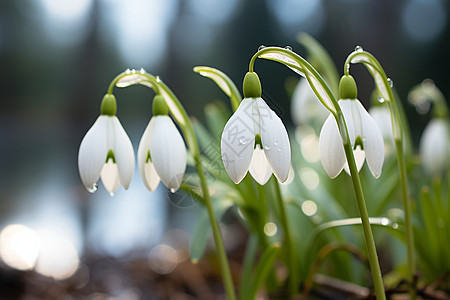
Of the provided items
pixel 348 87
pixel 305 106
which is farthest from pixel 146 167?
pixel 305 106

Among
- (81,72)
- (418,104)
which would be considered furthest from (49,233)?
(81,72)

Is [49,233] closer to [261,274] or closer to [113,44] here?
[261,274]

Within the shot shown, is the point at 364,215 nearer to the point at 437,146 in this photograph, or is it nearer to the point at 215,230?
the point at 215,230

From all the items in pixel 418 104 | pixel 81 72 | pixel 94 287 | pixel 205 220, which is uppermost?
pixel 81 72

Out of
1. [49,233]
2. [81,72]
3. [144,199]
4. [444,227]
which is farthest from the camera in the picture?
[81,72]

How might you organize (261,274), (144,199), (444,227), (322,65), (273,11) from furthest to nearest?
(273,11) → (144,199) → (322,65) → (444,227) → (261,274)

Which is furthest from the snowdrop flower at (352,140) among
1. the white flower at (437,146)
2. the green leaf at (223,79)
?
the white flower at (437,146)
